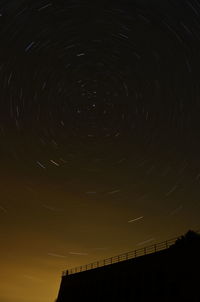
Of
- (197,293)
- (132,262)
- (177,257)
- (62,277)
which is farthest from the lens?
(62,277)

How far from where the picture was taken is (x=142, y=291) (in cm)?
3219

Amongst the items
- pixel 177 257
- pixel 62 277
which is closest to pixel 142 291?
pixel 177 257

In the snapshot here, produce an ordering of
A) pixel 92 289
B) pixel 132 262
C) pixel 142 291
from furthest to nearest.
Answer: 1. pixel 92 289
2. pixel 132 262
3. pixel 142 291

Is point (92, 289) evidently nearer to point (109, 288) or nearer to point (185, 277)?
point (109, 288)

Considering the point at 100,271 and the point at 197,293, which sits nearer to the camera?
the point at 197,293

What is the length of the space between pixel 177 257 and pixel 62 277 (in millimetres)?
25582

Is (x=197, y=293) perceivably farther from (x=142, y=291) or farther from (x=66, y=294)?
(x=66, y=294)

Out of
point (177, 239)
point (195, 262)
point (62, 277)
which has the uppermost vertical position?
point (62, 277)

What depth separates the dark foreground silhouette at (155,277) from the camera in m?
27.8

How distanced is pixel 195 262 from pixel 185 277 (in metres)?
1.36

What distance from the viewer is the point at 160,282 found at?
30234 mm

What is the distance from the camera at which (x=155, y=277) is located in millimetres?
31203

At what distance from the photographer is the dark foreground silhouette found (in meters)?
27.8

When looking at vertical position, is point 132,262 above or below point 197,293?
above
